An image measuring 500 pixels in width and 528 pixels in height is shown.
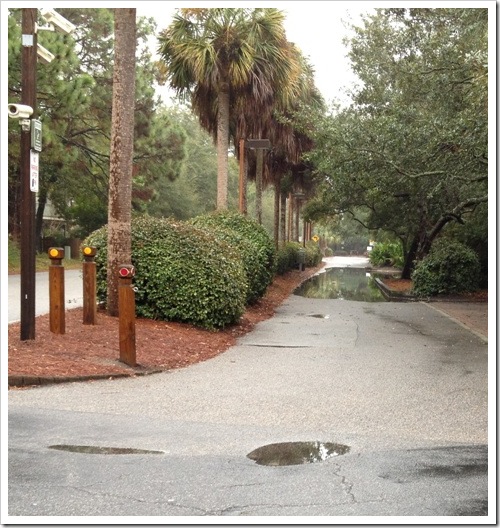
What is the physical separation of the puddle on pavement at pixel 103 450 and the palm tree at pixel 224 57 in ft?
48.2

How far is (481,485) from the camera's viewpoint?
4.52 metres

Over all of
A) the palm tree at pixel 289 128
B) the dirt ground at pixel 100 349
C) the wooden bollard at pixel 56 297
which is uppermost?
the palm tree at pixel 289 128

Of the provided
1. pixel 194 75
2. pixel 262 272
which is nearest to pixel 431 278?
pixel 262 272

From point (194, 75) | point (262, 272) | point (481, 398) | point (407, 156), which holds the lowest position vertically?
point (481, 398)

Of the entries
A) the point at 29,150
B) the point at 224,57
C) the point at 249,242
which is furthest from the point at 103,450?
the point at 224,57

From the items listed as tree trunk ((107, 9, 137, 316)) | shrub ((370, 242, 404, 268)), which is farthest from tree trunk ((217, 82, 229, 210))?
shrub ((370, 242, 404, 268))

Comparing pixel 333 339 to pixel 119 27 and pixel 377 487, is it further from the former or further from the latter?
pixel 377 487

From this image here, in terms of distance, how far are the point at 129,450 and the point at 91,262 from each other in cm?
605

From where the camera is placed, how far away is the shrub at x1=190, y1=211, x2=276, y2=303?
16094 mm

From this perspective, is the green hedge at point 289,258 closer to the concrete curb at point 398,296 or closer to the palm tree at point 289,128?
the palm tree at point 289,128

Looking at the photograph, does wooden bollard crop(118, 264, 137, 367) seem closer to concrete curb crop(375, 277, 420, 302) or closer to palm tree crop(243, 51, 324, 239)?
palm tree crop(243, 51, 324, 239)

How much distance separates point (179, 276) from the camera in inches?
463

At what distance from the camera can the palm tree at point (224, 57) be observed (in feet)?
61.7

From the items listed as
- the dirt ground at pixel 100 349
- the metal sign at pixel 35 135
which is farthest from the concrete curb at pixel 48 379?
the metal sign at pixel 35 135
